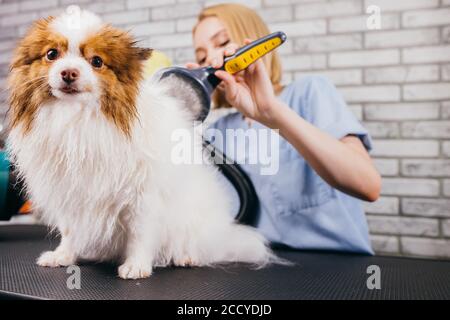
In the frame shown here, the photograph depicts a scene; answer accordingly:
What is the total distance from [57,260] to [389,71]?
4.13ft

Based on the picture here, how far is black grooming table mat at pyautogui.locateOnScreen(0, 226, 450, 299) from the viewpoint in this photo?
21.8 inches

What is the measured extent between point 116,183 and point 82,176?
0.05 m

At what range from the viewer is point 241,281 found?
2.08 ft

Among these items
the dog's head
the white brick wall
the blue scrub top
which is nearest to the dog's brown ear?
the dog's head

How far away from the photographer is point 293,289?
0.59 metres

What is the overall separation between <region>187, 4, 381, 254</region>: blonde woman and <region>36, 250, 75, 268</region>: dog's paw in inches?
18.1

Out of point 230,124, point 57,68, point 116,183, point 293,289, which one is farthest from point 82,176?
point 230,124

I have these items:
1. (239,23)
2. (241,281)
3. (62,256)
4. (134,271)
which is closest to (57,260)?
(62,256)

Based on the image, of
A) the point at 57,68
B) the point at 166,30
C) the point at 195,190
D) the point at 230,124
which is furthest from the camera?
the point at 166,30

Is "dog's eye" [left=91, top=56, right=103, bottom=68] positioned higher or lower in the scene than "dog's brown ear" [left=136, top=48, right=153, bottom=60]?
lower

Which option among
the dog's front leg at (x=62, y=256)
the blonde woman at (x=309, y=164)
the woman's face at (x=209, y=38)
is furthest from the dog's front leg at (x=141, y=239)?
the woman's face at (x=209, y=38)

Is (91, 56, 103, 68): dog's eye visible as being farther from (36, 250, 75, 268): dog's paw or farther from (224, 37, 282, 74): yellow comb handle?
(36, 250, 75, 268): dog's paw

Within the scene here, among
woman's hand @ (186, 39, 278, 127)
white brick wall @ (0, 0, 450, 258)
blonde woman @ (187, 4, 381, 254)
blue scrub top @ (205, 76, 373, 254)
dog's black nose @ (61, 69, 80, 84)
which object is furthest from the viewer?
white brick wall @ (0, 0, 450, 258)

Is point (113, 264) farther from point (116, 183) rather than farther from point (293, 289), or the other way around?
point (293, 289)
